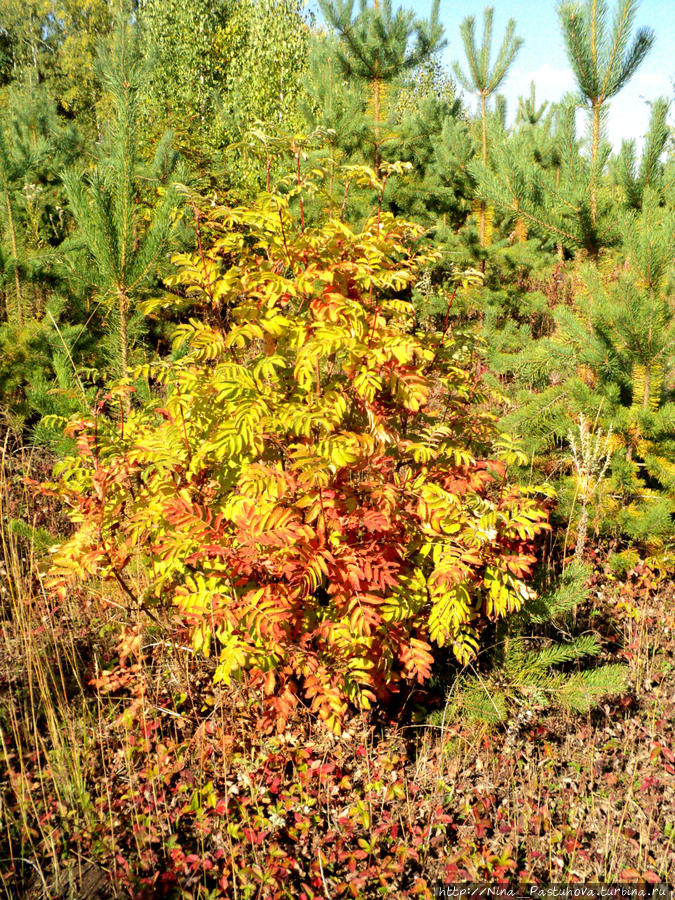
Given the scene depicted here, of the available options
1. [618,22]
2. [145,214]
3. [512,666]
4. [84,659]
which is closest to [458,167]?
[618,22]

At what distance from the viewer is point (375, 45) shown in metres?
5.54

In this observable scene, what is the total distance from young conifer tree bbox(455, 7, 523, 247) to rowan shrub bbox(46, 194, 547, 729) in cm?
452

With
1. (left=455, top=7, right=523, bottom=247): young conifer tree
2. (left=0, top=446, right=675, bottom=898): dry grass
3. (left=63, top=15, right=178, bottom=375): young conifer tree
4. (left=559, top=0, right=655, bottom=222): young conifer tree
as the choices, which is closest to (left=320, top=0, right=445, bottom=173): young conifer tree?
(left=455, top=7, right=523, bottom=247): young conifer tree

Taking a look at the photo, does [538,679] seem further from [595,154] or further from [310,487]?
[595,154]

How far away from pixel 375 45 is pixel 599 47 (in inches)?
105

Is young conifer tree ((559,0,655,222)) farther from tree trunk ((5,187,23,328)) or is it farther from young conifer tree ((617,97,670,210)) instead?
tree trunk ((5,187,23,328))

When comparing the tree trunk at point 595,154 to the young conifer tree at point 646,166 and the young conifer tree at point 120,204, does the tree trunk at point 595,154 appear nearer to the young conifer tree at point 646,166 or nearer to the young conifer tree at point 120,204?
the young conifer tree at point 646,166

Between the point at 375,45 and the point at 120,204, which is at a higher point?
the point at 375,45

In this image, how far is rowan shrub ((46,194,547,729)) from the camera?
6.78 ft

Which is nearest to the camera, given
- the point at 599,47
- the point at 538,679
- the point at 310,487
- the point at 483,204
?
the point at 310,487

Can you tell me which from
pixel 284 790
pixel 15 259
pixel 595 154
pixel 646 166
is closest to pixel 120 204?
pixel 15 259

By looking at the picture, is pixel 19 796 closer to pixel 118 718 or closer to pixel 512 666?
pixel 118 718

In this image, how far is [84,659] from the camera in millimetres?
3197

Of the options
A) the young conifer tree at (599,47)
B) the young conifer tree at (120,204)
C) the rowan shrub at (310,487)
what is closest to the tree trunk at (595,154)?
the young conifer tree at (599,47)
